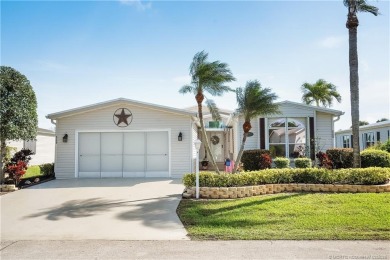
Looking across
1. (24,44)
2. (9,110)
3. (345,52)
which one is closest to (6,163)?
(9,110)

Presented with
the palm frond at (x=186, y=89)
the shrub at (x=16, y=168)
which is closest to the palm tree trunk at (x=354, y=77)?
the palm frond at (x=186, y=89)

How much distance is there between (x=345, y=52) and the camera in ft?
40.8

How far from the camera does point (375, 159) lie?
1202cm

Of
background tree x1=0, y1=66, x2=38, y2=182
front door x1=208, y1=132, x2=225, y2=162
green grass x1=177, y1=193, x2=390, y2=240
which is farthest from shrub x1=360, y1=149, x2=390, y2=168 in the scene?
background tree x1=0, y1=66, x2=38, y2=182

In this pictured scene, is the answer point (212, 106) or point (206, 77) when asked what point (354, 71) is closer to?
point (212, 106)

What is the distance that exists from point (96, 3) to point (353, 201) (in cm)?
945

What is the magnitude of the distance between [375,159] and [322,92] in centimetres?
1430

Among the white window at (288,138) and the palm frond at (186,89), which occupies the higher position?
the palm frond at (186,89)

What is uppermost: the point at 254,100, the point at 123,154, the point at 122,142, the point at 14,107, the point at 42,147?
the point at 254,100

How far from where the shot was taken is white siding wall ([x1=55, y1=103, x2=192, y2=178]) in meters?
13.6

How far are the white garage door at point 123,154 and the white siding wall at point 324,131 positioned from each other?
7.66 metres

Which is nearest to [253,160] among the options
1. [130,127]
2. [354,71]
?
[354,71]

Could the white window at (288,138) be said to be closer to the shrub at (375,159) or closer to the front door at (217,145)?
the shrub at (375,159)

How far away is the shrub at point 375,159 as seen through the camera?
39.2 feet
